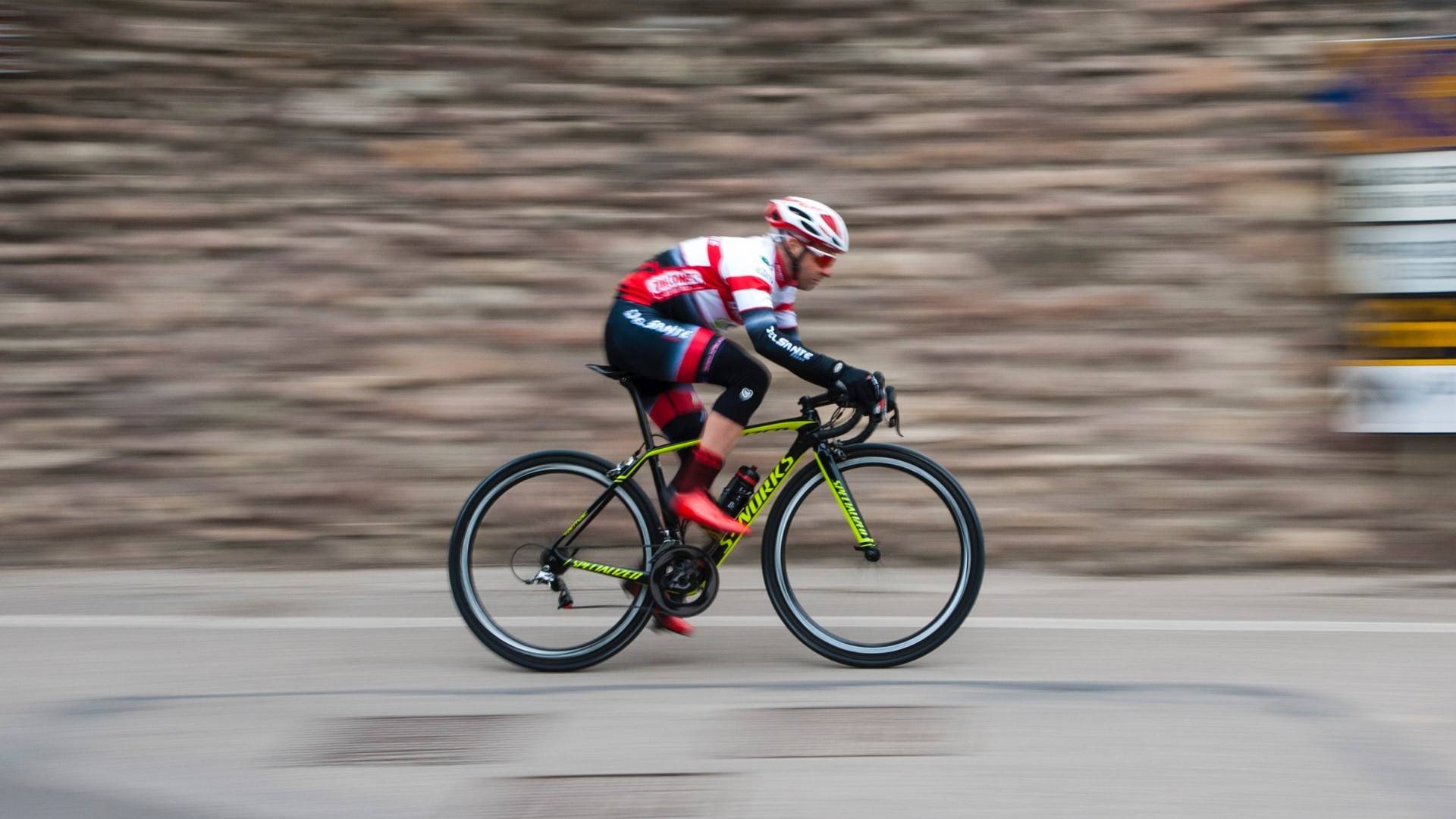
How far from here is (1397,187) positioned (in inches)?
256

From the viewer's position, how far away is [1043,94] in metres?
7.22

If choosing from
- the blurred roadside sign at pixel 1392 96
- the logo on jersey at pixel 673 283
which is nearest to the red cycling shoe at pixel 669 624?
the logo on jersey at pixel 673 283

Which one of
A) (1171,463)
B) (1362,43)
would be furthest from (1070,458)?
(1362,43)

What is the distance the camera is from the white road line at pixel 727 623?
513 centimetres

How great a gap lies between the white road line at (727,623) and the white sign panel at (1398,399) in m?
1.26

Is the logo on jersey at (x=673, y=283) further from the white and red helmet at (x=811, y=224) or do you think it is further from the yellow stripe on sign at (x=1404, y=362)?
the yellow stripe on sign at (x=1404, y=362)

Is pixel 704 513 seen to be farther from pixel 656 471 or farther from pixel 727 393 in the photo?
pixel 727 393

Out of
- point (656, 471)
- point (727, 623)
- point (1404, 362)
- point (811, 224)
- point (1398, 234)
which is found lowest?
point (727, 623)

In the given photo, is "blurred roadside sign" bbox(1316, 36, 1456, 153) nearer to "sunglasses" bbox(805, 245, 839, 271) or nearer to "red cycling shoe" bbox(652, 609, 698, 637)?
"sunglasses" bbox(805, 245, 839, 271)

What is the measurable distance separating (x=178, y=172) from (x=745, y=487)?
434 cm

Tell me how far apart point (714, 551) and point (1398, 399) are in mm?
3690

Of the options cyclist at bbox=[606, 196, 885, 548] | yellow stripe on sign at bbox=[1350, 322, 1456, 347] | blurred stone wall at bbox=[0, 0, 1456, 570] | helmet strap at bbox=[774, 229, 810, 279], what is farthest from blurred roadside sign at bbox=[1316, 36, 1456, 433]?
helmet strap at bbox=[774, 229, 810, 279]

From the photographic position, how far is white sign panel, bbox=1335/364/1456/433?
21.0ft

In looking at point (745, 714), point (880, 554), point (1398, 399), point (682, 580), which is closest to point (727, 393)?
point (682, 580)
